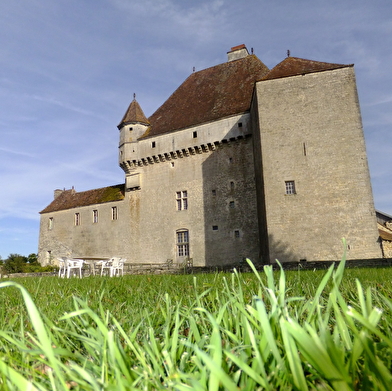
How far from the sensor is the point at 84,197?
33.1 m

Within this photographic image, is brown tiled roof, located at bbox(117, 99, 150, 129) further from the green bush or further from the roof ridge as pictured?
the green bush

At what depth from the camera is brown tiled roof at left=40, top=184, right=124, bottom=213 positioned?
30.5 meters

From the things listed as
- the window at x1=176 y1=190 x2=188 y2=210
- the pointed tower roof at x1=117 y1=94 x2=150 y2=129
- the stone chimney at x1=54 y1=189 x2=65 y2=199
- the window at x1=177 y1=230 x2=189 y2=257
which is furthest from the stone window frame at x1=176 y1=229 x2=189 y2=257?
the stone chimney at x1=54 y1=189 x2=65 y2=199

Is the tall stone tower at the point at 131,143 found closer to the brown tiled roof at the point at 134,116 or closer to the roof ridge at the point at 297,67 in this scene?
the brown tiled roof at the point at 134,116

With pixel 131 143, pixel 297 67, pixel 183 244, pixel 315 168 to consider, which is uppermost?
pixel 297 67

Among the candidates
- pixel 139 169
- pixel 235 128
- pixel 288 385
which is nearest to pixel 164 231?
pixel 139 169

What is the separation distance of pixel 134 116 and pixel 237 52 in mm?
10326

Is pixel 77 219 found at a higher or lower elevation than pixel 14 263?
higher

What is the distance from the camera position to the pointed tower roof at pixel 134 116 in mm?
28797

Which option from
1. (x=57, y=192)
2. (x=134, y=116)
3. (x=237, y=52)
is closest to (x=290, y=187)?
(x=134, y=116)

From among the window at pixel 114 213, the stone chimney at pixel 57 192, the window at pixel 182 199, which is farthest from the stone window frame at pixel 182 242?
the stone chimney at pixel 57 192

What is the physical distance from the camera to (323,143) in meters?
18.7

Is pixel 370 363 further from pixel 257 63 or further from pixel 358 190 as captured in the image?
pixel 257 63

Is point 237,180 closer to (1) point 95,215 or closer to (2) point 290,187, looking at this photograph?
(2) point 290,187
